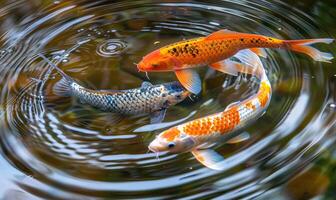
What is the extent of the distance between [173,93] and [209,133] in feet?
1.05

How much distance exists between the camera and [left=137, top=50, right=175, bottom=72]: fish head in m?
2.31

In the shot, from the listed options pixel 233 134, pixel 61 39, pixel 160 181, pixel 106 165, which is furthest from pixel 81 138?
pixel 61 39

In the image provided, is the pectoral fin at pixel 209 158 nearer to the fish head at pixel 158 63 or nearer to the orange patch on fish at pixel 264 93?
the orange patch on fish at pixel 264 93

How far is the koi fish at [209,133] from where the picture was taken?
202 centimetres

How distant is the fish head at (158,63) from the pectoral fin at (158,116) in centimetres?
17

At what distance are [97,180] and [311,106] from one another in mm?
885

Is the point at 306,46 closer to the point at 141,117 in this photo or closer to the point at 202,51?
the point at 202,51

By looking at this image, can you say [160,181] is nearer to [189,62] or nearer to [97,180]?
[97,180]

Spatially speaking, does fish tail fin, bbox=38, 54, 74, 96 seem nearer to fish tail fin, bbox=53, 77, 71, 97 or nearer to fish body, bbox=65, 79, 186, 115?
fish tail fin, bbox=53, 77, 71, 97

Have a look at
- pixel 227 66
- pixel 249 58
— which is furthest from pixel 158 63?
pixel 249 58

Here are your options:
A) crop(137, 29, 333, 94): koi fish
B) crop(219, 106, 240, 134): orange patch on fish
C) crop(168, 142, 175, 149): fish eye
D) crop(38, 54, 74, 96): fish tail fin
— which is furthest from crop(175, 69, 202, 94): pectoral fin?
crop(38, 54, 74, 96): fish tail fin

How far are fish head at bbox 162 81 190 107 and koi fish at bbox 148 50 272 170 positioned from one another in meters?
0.22

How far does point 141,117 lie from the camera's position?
2.32 meters

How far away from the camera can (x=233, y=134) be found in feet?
6.95
